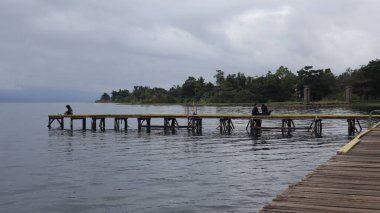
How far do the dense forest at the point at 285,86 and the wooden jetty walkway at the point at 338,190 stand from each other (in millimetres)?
102580

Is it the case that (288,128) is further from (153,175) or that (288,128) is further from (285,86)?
(285,86)

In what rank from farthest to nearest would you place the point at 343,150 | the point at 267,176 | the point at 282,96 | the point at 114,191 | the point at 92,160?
the point at 282,96
the point at 92,160
the point at 267,176
the point at 114,191
the point at 343,150

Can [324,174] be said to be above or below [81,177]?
above

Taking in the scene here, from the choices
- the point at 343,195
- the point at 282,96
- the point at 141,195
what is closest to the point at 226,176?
the point at 141,195

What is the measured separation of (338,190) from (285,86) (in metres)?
128

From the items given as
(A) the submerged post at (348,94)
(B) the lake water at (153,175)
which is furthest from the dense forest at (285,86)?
(B) the lake water at (153,175)

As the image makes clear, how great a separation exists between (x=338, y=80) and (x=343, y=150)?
12551cm

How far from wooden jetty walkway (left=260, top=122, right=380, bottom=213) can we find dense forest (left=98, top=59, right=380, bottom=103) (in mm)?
102580

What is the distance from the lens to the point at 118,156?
84.5 ft

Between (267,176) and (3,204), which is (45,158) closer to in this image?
(3,204)

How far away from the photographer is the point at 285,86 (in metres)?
133

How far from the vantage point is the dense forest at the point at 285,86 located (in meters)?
109

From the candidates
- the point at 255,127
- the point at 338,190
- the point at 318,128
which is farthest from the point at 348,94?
the point at 338,190

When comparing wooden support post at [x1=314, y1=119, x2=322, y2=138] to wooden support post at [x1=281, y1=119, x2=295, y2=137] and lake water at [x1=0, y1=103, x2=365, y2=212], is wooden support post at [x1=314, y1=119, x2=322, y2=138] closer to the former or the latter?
wooden support post at [x1=281, y1=119, x2=295, y2=137]
